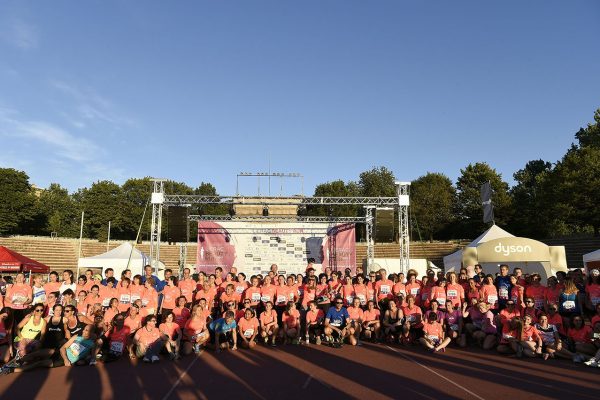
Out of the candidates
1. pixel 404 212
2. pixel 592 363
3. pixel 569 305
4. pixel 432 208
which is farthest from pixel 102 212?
pixel 592 363

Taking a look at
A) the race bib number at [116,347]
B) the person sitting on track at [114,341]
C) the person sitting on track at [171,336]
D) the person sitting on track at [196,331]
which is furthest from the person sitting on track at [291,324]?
the race bib number at [116,347]

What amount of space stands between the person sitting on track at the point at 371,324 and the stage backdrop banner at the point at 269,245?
8806 millimetres

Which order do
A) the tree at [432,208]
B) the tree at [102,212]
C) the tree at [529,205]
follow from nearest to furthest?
the tree at [529,205], the tree at [432,208], the tree at [102,212]

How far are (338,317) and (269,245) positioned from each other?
31.8ft

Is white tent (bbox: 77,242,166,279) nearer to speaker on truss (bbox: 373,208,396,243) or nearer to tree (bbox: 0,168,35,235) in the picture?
speaker on truss (bbox: 373,208,396,243)

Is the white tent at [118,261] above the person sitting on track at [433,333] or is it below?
above

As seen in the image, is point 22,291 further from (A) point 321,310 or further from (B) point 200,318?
(A) point 321,310

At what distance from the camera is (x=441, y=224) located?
159ft

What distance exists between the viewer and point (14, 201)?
4938 centimetres

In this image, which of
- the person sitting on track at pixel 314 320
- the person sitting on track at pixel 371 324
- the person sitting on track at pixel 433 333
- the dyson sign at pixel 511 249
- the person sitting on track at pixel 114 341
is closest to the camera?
the person sitting on track at pixel 114 341

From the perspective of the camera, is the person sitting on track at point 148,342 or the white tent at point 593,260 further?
the white tent at point 593,260

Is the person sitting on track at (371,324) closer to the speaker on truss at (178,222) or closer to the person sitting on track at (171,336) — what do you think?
the person sitting on track at (171,336)

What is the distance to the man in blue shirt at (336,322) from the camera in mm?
8828

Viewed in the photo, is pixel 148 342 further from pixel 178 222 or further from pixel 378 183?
pixel 378 183
